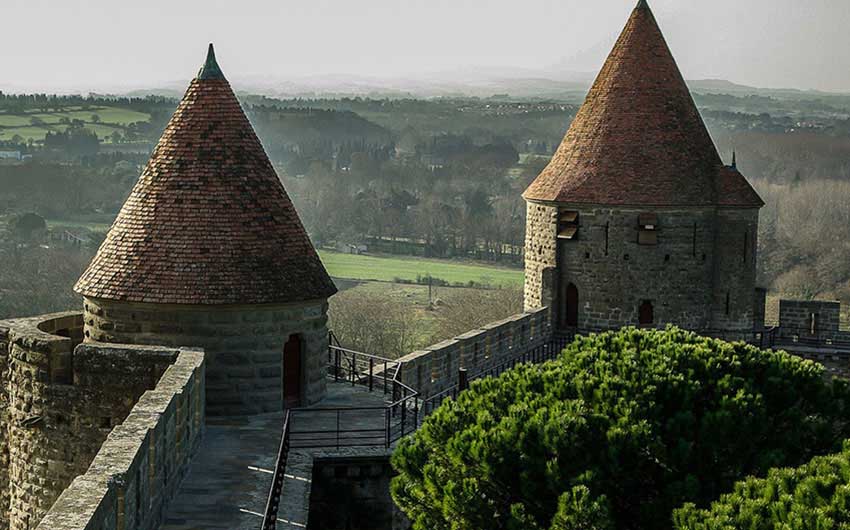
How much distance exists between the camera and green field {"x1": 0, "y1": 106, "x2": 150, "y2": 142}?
3664 inches

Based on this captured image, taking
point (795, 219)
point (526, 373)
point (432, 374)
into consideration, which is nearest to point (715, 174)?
point (432, 374)

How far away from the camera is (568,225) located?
98.2ft

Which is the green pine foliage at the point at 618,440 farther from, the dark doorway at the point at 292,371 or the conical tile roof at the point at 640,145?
the conical tile roof at the point at 640,145

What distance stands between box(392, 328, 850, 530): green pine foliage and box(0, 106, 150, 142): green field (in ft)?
250

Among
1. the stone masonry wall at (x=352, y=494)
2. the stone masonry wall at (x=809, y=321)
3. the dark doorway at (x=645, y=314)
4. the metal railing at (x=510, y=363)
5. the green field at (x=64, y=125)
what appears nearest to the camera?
the stone masonry wall at (x=352, y=494)

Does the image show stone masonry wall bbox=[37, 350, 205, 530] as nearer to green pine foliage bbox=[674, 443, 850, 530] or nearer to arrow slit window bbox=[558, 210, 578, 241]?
green pine foliage bbox=[674, 443, 850, 530]

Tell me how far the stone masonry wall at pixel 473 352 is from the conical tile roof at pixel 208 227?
8.09ft

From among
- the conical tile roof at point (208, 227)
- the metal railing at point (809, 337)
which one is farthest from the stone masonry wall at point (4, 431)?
the metal railing at point (809, 337)

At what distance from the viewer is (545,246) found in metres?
30.4

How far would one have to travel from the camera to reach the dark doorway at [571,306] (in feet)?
99.0

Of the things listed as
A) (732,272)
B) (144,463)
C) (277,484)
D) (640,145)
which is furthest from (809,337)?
(144,463)

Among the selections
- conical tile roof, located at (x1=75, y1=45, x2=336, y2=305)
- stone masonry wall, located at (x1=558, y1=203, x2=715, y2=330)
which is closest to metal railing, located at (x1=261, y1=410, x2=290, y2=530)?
conical tile roof, located at (x1=75, y1=45, x2=336, y2=305)

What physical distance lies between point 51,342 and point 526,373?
6.11m

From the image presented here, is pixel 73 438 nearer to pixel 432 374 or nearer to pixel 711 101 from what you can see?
pixel 432 374
